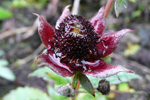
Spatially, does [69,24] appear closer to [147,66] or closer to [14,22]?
[147,66]

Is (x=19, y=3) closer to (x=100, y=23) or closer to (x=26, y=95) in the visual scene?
(x=26, y=95)

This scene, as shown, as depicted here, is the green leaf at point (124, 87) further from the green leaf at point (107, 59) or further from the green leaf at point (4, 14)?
the green leaf at point (4, 14)

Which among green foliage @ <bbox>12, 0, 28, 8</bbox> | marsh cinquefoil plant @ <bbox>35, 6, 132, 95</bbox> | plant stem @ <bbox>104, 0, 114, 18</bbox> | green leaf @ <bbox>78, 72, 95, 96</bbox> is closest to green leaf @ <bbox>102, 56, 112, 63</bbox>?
marsh cinquefoil plant @ <bbox>35, 6, 132, 95</bbox>

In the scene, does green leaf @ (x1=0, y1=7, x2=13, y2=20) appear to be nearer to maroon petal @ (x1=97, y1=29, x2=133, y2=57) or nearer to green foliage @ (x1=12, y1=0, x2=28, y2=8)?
green foliage @ (x1=12, y1=0, x2=28, y2=8)

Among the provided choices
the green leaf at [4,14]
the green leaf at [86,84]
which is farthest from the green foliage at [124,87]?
the green leaf at [4,14]

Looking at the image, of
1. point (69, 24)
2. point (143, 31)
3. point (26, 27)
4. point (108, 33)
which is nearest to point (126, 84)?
point (143, 31)

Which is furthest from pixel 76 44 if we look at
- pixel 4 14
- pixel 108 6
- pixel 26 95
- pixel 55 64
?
pixel 4 14
